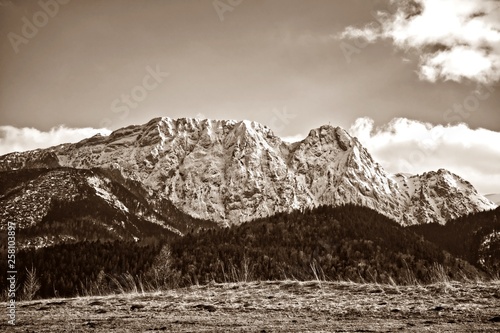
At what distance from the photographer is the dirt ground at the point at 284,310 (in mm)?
10820

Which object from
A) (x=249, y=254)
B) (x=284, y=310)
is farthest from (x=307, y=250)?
(x=284, y=310)

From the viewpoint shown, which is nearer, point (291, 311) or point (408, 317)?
point (408, 317)

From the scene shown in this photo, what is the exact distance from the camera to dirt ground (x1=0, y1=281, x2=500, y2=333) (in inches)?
426

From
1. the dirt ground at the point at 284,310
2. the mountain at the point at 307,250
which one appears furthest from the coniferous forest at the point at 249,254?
the dirt ground at the point at 284,310

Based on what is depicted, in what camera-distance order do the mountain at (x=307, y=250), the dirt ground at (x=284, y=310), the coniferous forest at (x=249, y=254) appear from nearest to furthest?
the dirt ground at (x=284, y=310) < the coniferous forest at (x=249, y=254) < the mountain at (x=307, y=250)

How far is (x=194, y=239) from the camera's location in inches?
6796

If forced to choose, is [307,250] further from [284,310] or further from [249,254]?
[284,310]

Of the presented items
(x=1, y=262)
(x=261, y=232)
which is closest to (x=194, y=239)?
(x=261, y=232)

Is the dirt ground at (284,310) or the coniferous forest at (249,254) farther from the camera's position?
the coniferous forest at (249,254)

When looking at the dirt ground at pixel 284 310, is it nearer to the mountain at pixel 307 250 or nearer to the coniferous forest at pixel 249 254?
the coniferous forest at pixel 249 254

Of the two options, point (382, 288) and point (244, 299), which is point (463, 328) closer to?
point (382, 288)

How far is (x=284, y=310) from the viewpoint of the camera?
13.1m

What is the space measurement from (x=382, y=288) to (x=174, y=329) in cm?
772

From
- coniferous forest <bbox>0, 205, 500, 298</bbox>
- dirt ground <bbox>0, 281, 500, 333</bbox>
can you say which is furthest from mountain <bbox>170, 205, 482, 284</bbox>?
dirt ground <bbox>0, 281, 500, 333</bbox>
